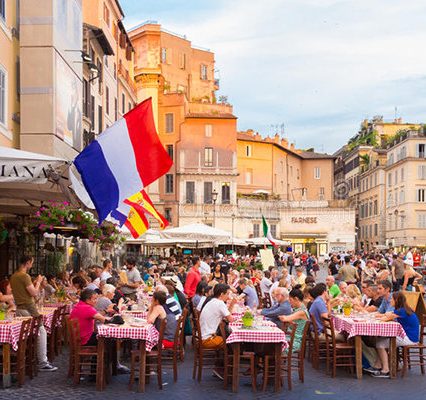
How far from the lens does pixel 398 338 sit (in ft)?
38.5

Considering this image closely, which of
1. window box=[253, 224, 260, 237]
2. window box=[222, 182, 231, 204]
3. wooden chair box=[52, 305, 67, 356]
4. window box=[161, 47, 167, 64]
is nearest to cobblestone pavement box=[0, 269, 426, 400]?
wooden chair box=[52, 305, 67, 356]

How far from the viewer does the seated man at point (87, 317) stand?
35.2ft

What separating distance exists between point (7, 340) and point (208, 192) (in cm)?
5416

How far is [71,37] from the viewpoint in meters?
22.9

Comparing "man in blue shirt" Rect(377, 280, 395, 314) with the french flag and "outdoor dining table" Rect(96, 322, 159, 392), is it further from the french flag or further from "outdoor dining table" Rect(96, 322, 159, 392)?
the french flag

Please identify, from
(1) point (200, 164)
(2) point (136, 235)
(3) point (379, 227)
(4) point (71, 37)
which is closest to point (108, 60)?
(4) point (71, 37)

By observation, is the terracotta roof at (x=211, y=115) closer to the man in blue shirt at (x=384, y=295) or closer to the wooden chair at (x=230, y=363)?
the man in blue shirt at (x=384, y=295)

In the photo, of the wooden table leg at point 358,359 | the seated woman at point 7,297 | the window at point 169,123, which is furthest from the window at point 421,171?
the wooden table leg at point 358,359

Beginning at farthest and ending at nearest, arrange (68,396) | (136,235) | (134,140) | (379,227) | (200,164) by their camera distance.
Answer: (379,227)
(200,164)
(136,235)
(134,140)
(68,396)

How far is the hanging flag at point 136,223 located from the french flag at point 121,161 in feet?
32.9

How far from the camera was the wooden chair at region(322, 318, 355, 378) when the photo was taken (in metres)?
11.6

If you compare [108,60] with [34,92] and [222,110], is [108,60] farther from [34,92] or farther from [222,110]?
[222,110]

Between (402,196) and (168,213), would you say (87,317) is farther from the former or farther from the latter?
(402,196)

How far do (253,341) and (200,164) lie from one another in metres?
54.5
